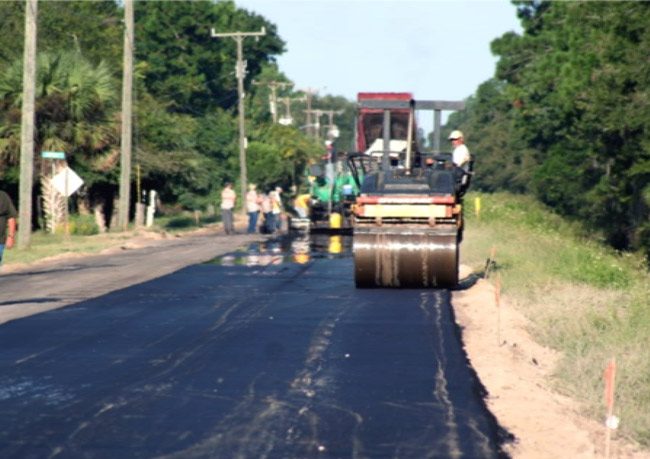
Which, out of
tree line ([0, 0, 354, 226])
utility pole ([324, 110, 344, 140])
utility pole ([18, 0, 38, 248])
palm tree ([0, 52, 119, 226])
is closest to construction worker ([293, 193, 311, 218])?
utility pole ([324, 110, 344, 140])

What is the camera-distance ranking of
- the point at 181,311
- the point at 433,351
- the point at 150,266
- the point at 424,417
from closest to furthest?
1. the point at 424,417
2. the point at 433,351
3. the point at 181,311
4. the point at 150,266

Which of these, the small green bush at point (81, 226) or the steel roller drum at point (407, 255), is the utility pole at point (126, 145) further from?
the steel roller drum at point (407, 255)

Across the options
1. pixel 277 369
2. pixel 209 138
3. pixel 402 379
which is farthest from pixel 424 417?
pixel 209 138

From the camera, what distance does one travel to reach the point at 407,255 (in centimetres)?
2111

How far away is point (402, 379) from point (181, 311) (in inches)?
258

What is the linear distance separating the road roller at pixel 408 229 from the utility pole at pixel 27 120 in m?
14.8

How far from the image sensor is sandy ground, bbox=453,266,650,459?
31.2 feet

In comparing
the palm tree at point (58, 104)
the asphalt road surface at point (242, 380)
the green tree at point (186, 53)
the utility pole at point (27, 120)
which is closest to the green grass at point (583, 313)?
the asphalt road surface at point (242, 380)

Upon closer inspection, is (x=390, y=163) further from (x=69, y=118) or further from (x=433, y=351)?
(x=69, y=118)

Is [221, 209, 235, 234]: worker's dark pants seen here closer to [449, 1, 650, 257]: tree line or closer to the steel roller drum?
[449, 1, 650, 257]: tree line

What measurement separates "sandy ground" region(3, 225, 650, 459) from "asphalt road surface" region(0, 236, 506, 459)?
207 millimetres

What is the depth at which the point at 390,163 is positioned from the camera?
23266 millimetres

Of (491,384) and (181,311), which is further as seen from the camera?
(181,311)

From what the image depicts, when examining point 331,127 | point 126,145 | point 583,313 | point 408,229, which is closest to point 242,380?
point 583,313
